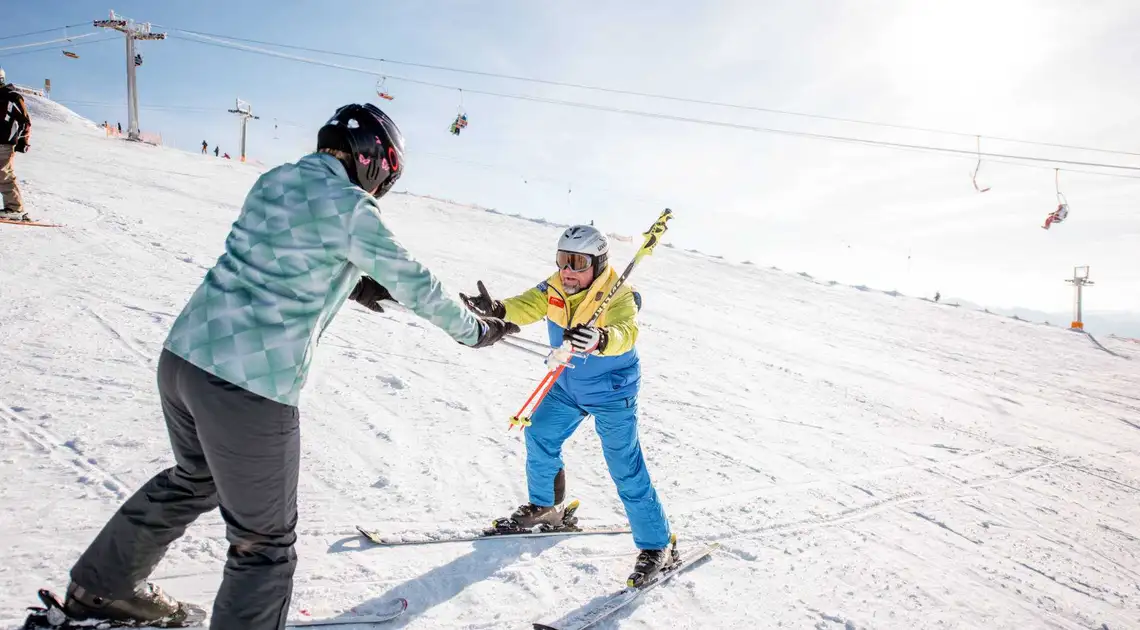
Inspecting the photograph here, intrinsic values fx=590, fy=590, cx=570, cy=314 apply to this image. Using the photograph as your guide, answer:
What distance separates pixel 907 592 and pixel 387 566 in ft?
11.1

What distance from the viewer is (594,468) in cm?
532

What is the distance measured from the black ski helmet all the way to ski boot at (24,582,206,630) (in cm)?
199

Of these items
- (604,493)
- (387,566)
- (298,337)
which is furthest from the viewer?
(604,493)

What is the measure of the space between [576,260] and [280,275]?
218 cm

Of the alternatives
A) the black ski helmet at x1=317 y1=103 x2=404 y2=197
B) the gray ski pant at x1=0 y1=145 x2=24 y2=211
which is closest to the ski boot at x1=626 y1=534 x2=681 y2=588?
the black ski helmet at x1=317 y1=103 x2=404 y2=197

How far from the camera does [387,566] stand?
3.34m

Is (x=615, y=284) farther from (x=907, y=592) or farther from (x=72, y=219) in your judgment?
(x=72, y=219)

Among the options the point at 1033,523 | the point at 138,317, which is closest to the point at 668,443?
the point at 1033,523

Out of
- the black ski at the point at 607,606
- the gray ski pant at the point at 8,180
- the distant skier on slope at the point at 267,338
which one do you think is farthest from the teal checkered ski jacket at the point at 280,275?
the gray ski pant at the point at 8,180

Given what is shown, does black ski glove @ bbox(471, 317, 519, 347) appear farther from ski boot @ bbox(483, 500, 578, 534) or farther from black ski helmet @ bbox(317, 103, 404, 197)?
ski boot @ bbox(483, 500, 578, 534)

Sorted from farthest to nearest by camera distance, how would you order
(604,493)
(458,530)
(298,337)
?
(604,493)
(458,530)
(298,337)

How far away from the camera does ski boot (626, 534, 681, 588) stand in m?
3.54

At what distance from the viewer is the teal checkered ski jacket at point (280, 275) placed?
1.99 m

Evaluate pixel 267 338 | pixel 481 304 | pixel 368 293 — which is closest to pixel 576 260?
A: pixel 481 304
